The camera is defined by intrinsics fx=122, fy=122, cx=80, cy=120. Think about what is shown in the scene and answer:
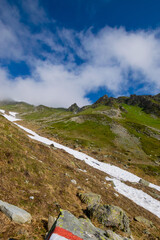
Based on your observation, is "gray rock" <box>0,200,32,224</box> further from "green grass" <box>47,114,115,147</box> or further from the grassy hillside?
"green grass" <box>47,114,115,147</box>

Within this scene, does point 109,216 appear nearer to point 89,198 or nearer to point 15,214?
point 89,198

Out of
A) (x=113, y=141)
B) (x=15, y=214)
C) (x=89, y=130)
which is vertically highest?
(x=89, y=130)

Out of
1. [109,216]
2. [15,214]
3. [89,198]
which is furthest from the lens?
[89,198]

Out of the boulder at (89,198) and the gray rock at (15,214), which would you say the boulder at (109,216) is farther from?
the gray rock at (15,214)

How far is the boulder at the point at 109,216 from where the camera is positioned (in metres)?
9.50

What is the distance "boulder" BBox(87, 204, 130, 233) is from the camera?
374 inches

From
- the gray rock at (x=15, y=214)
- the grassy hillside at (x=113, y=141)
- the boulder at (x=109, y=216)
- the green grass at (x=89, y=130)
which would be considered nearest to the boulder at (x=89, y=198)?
the boulder at (x=109, y=216)

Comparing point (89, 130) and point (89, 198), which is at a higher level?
point (89, 130)

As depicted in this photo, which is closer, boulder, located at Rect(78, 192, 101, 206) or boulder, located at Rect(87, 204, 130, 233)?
boulder, located at Rect(87, 204, 130, 233)

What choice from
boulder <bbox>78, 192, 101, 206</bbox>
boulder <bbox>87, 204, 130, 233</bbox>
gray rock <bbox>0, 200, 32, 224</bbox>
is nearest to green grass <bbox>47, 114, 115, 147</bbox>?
boulder <bbox>78, 192, 101, 206</bbox>

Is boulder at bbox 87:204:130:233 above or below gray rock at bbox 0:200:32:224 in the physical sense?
below

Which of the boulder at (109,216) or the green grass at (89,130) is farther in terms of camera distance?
the green grass at (89,130)

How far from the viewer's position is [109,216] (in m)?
9.66

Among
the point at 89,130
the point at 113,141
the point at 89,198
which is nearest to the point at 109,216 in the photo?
the point at 89,198
